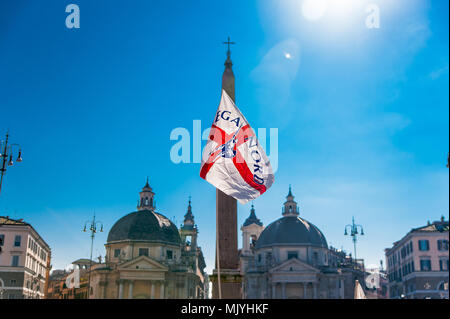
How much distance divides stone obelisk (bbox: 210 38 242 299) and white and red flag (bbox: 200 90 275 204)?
1368 millimetres

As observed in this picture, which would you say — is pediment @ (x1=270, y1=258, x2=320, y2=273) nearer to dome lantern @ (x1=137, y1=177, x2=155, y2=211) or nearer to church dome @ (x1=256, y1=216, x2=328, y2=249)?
church dome @ (x1=256, y1=216, x2=328, y2=249)

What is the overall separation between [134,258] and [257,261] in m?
20.5

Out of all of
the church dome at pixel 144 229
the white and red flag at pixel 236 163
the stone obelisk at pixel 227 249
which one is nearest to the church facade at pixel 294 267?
the church dome at pixel 144 229

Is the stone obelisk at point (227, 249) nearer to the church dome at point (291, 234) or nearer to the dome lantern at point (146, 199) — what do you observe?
the church dome at point (291, 234)

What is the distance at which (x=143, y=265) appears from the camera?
2857 inches

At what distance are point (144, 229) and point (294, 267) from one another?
2338 cm

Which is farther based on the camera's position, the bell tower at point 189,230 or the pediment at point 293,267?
the bell tower at point 189,230

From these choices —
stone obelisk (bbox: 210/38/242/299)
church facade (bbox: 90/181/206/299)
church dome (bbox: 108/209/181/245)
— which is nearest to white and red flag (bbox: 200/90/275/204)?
stone obelisk (bbox: 210/38/242/299)

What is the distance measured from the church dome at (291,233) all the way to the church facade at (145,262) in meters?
13.3

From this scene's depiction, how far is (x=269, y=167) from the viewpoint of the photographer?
12523 millimetres

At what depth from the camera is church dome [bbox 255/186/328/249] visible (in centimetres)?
7950

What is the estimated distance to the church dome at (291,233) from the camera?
79.5 m
